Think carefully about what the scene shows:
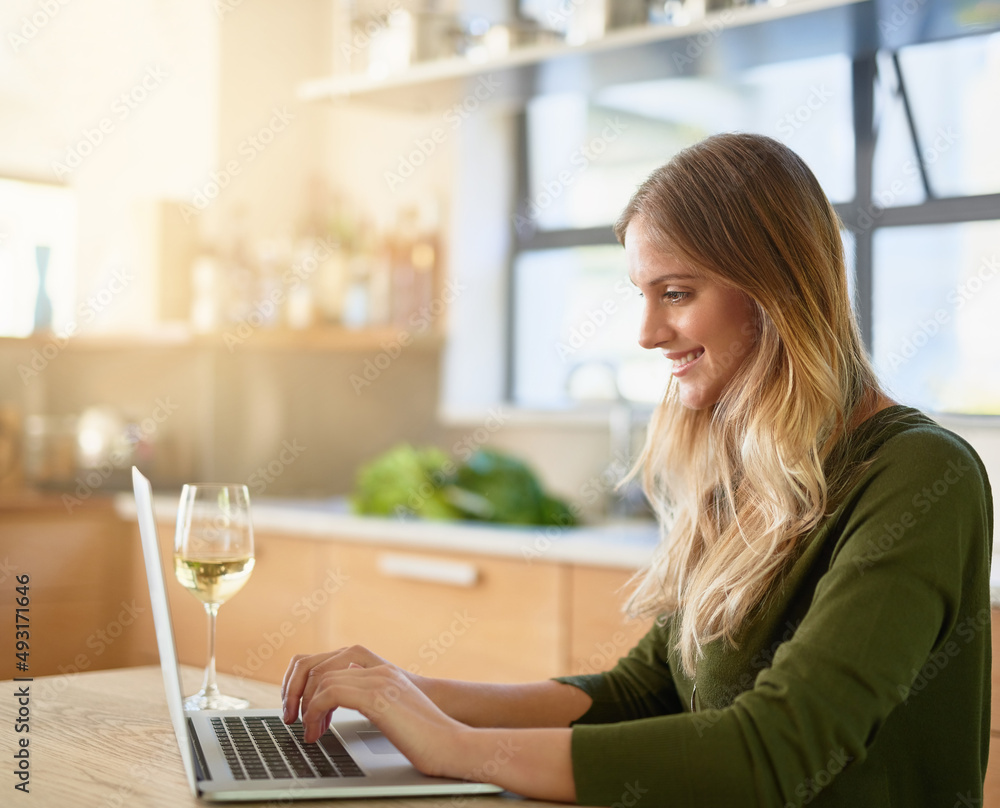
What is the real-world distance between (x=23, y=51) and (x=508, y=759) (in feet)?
9.93

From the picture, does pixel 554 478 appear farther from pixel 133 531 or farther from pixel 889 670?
pixel 889 670

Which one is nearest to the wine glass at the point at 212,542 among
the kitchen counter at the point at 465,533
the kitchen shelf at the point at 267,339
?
the kitchen counter at the point at 465,533

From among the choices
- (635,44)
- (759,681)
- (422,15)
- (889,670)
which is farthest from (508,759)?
(422,15)

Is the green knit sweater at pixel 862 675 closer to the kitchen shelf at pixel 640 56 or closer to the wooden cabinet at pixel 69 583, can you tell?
the kitchen shelf at pixel 640 56

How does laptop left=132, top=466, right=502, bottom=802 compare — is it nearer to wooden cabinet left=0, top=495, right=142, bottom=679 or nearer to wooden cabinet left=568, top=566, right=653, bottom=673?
wooden cabinet left=568, top=566, right=653, bottom=673

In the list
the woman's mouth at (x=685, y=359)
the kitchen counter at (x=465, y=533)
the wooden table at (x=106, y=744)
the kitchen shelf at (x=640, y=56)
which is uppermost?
the kitchen shelf at (x=640, y=56)

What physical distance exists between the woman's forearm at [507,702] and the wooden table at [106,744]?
20cm

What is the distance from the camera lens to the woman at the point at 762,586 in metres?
0.98

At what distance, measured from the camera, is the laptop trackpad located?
1066mm

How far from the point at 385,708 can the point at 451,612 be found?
162 cm

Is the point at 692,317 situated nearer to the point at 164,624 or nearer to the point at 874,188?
the point at 164,624

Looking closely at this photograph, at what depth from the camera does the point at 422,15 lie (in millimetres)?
3150

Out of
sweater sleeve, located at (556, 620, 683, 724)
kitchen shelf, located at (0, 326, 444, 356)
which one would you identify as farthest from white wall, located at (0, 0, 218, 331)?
sweater sleeve, located at (556, 620, 683, 724)

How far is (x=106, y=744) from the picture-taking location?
43.4 inches
